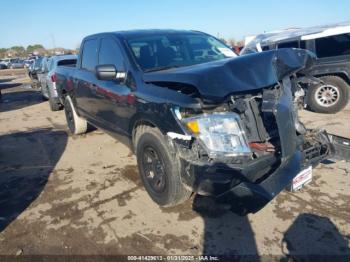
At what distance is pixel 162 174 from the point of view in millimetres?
3355

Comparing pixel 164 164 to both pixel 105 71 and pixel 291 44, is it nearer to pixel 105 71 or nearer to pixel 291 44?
pixel 105 71

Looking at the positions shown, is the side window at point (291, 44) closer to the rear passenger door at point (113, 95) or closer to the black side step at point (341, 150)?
the black side step at point (341, 150)

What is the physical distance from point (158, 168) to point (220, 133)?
3.09 ft

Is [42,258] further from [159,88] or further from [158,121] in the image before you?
[159,88]

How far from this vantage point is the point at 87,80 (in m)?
5.09

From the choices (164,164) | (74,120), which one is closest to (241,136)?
(164,164)

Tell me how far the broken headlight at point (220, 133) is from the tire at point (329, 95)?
508cm

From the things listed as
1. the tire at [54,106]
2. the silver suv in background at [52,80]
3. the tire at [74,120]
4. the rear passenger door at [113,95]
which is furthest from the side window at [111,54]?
the tire at [54,106]

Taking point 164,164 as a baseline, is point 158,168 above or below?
below

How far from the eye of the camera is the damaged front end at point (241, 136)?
276cm

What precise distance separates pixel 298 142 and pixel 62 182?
124 inches

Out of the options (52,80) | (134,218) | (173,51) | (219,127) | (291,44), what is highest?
(173,51)

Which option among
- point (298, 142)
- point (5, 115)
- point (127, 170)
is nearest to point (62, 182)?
point (127, 170)

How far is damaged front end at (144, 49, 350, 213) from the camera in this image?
9.05ft
